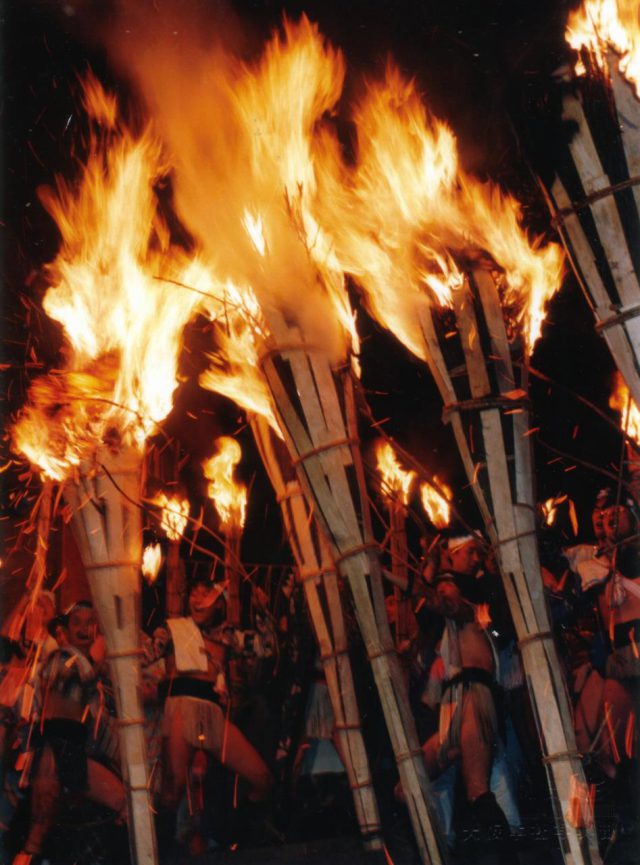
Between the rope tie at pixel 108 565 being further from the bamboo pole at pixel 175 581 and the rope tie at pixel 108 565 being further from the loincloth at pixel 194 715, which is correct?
the bamboo pole at pixel 175 581

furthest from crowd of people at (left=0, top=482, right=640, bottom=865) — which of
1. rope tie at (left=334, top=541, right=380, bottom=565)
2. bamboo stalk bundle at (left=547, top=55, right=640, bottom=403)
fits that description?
bamboo stalk bundle at (left=547, top=55, right=640, bottom=403)

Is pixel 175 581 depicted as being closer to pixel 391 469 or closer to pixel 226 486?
pixel 226 486

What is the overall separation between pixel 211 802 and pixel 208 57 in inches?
155

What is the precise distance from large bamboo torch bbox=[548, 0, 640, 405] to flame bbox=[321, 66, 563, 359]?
458 mm

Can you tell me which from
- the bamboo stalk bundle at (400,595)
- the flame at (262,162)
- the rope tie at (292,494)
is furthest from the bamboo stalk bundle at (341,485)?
the bamboo stalk bundle at (400,595)

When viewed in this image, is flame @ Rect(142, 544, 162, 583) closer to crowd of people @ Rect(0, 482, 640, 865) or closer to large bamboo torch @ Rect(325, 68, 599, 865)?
crowd of people @ Rect(0, 482, 640, 865)

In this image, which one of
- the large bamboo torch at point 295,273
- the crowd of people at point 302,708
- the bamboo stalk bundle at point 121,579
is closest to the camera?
the large bamboo torch at point 295,273

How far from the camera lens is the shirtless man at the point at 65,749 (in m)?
5.50

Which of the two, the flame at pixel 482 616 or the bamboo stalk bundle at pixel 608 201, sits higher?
the bamboo stalk bundle at pixel 608 201

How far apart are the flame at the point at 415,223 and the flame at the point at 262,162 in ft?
0.47

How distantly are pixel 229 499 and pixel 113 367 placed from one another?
2.67 m

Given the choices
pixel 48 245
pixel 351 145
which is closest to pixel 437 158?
pixel 351 145

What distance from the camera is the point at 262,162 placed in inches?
172

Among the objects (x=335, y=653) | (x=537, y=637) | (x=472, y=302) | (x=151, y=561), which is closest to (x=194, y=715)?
(x=335, y=653)
